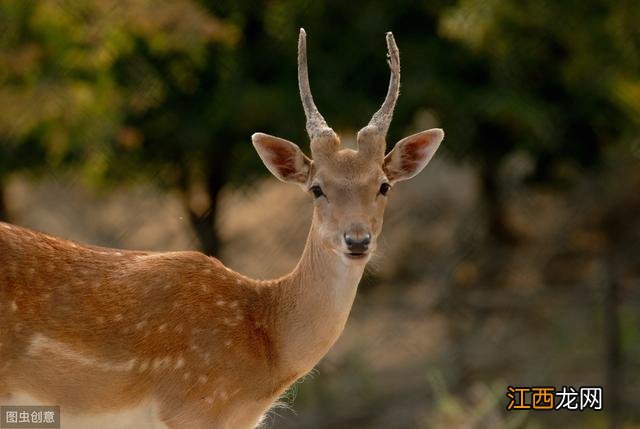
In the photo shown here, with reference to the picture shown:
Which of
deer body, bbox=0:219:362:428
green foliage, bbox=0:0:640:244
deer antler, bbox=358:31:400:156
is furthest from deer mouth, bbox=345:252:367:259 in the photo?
green foliage, bbox=0:0:640:244

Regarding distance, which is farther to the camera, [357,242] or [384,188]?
[384,188]

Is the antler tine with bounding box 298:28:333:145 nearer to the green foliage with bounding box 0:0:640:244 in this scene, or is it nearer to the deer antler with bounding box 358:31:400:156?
the deer antler with bounding box 358:31:400:156

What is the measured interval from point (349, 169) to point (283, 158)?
42cm

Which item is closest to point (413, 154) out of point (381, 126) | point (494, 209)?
point (381, 126)

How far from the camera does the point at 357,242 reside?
5.65 meters

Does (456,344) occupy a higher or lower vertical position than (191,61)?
lower

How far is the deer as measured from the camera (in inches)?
222

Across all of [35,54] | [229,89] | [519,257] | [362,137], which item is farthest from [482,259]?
[362,137]

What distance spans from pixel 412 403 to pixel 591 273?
224cm

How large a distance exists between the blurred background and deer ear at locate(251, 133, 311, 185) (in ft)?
16.2

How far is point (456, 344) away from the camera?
1293 cm

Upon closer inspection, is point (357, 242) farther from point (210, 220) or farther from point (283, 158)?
point (210, 220)

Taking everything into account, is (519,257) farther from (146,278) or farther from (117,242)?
(146,278)

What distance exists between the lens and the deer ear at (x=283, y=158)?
244 inches
